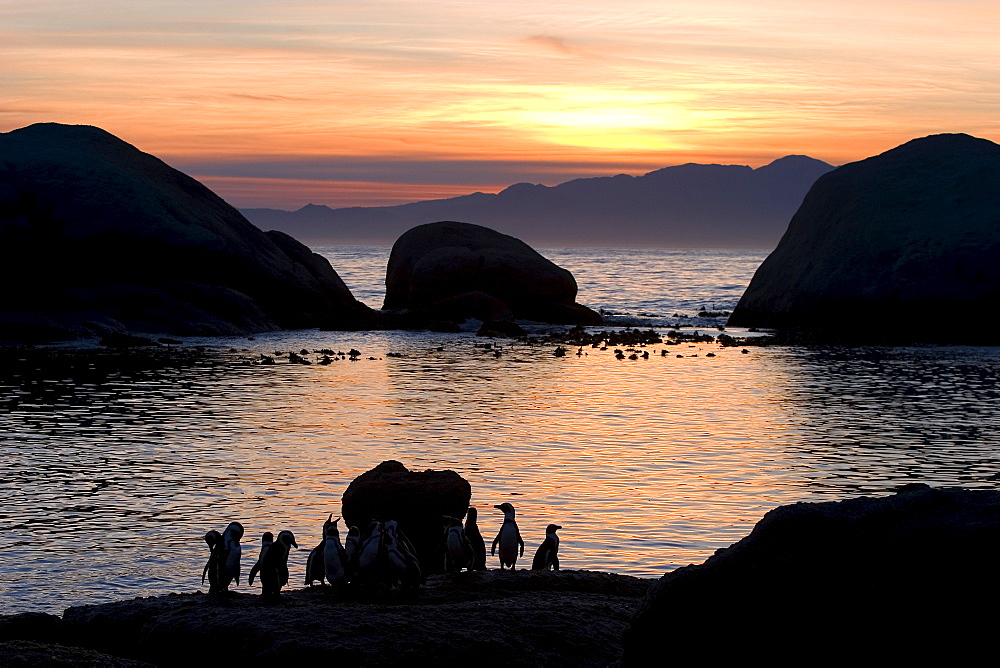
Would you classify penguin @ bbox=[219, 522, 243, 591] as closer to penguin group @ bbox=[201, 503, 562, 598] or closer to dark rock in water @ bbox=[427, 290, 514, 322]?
penguin group @ bbox=[201, 503, 562, 598]

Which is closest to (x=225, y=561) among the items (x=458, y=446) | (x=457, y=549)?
(x=457, y=549)

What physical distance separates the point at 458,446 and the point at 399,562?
10009 mm

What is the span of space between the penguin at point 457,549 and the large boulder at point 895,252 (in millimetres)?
36793

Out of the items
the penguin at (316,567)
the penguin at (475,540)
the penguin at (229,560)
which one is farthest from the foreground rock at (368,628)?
the penguin at (475,540)

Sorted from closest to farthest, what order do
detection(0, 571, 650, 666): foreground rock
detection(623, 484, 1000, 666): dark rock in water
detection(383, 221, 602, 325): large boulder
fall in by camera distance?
detection(623, 484, 1000, 666): dark rock in water
detection(0, 571, 650, 666): foreground rock
detection(383, 221, 602, 325): large boulder

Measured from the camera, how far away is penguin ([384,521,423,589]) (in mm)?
9789

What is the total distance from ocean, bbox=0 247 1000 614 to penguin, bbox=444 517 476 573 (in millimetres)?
1633

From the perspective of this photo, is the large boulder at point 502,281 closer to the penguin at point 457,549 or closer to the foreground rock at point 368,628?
the penguin at point 457,549

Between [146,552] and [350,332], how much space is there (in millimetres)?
35622

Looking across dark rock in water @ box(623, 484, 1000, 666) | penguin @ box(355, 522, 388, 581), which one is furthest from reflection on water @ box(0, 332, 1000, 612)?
dark rock in water @ box(623, 484, 1000, 666)

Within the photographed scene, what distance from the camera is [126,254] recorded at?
4731 cm

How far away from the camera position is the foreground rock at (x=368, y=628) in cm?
818

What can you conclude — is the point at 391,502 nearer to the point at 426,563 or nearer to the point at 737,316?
the point at 426,563

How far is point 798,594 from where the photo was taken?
6.99m
